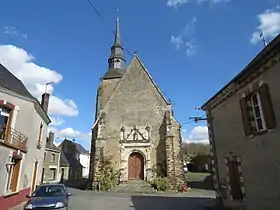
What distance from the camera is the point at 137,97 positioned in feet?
84.8

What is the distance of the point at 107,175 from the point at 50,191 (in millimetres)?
12597

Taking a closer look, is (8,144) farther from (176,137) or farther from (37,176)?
(176,137)

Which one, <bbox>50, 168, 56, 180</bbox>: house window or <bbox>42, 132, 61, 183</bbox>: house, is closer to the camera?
<bbox>42, 132, 61, 183</bbox>: house

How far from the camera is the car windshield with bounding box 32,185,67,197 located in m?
9.95

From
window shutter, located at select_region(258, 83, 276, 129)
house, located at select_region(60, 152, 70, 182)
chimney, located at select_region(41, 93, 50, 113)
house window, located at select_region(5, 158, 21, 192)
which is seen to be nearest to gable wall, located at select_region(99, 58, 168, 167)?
chimney, located at select_region(41, 93, 50, 113)

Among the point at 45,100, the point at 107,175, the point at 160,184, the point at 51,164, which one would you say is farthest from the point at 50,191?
the point at 51,164

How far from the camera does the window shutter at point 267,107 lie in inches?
296

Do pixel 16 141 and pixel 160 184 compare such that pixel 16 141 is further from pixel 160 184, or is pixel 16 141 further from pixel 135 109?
pixel 135 109

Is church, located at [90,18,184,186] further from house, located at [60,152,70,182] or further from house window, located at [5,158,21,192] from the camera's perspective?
house, located at [60,152,70,182]

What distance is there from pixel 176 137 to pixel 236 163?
14207 mm

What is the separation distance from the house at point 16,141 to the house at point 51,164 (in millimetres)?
19239

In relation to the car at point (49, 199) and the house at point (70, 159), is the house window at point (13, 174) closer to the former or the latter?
the car at point (49, 199)

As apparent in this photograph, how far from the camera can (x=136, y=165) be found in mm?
23984

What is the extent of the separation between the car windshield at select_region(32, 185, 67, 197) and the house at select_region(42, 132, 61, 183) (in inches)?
991
